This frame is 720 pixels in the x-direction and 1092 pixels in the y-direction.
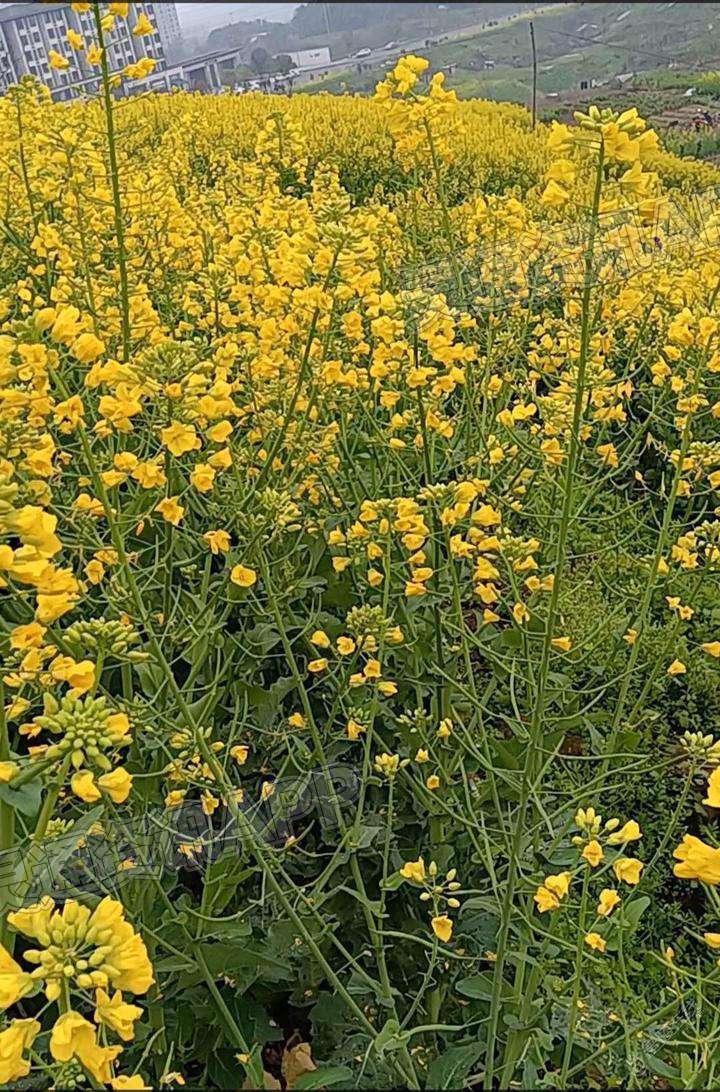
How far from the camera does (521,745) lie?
2520 millimetres

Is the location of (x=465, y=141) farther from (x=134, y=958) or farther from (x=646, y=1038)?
(x=134, y=958)

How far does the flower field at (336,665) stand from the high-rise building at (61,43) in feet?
0.41

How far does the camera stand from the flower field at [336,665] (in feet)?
5.16

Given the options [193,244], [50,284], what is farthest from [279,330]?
[50,284]

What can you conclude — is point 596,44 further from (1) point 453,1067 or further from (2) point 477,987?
(1) point 453,1067

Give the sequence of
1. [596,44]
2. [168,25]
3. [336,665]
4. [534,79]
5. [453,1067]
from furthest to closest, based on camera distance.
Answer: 1. [534,79]
2. [596,44]
3. [168,25]
4. [336,665]
5. [453,1067]

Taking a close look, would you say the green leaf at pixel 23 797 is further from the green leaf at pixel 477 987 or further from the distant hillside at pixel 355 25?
the distant hillside at pixel 355 25

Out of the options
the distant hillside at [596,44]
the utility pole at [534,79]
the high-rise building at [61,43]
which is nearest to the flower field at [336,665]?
the high-rise building at [61,43]

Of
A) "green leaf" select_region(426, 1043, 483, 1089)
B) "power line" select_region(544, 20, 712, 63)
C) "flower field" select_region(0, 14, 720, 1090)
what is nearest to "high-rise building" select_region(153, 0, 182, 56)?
"flower field" select_region(0, 14, 720, 1090)

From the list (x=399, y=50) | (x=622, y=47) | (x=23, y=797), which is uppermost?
(x=399, y=50)

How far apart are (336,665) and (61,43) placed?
6.97 ft

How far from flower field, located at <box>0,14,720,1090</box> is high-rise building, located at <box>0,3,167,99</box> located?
12 centimetres

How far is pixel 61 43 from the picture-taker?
9.98 ft

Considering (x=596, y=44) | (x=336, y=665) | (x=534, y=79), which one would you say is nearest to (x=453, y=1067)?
(x=336, y=665)
